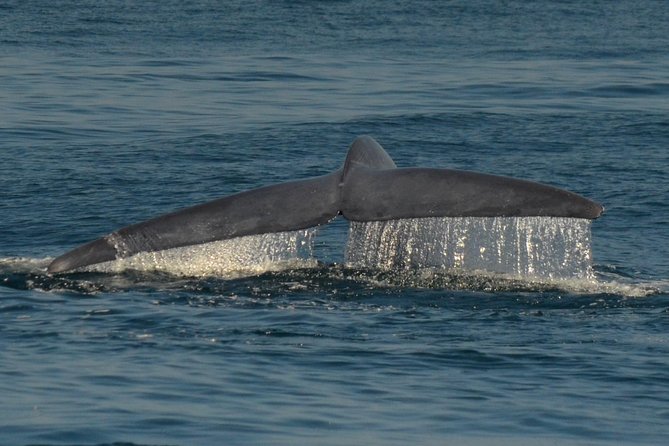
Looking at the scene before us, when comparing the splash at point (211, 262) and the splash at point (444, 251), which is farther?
the splash at point (211, 262)

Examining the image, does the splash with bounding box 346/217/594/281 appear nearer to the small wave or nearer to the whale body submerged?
the small wave

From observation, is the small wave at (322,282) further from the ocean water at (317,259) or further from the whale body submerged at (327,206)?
the whale body submerged at (327,206)

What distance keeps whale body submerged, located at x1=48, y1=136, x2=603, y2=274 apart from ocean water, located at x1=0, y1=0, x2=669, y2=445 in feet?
1.57

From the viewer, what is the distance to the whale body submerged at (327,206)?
354 inches

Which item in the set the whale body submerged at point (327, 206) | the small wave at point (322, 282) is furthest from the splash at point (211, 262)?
the whale body submerged at point (327, 206)

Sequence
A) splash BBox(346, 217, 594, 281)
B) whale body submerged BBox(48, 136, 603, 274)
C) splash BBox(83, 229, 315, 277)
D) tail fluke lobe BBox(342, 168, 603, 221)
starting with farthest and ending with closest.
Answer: splash BBox(83, 229, 315, 277) < splash BBox(346, 217, 594, 281) < whale body submerged BBox(48, 136, 603, 274) < tail fluke lobe BBox(342, 168, 603, 221)

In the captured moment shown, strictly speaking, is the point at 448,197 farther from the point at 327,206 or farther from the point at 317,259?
the point at 317,259

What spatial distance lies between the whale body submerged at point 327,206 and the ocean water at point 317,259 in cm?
48

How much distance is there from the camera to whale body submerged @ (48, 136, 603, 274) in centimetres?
900

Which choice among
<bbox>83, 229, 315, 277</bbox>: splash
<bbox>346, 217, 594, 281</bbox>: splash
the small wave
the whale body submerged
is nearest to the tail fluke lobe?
the whale body submerged

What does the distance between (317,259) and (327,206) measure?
2273 millimetres

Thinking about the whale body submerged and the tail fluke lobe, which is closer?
the tail fluke lobe

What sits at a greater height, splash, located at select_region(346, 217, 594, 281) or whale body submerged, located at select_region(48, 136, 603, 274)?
whale body submerged, located at select_region(48, 136, 603, 274)

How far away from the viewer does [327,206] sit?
936 cm
